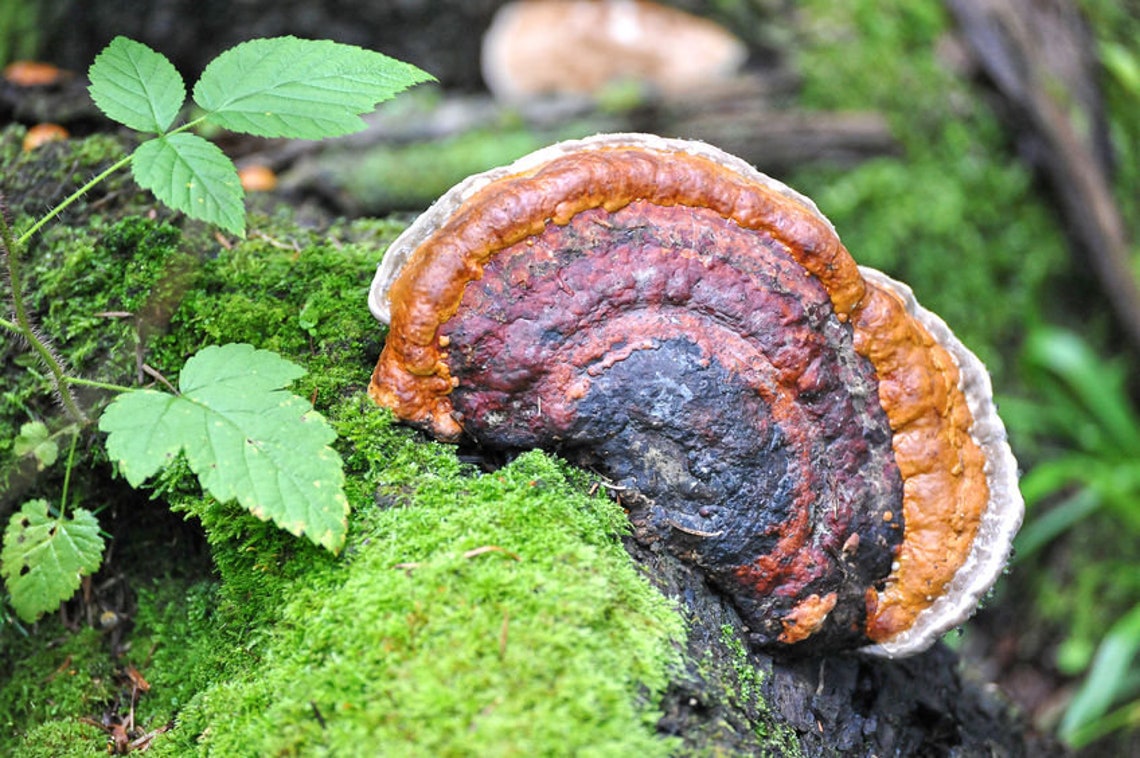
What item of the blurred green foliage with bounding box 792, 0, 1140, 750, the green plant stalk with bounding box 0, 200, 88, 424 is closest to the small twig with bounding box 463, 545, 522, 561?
the green plant stalk with bounding box 0, 200, 88, 424

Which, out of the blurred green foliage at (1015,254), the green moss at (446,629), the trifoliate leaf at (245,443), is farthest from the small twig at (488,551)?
the blurred green foliage at (1015,254)

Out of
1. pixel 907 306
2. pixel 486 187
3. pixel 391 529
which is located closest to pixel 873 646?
pixel 907 306

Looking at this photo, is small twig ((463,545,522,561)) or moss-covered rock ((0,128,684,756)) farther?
small twig ((463,545,522,561))

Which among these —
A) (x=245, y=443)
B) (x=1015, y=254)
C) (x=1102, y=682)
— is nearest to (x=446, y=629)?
(x=245, y=443)

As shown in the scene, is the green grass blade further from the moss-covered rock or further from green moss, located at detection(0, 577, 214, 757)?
green moss, located at detection(0, 577, 214, 757)

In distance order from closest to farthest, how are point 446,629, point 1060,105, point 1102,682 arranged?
1. point 446,629
2. point 1102,682
3. point 1060,105

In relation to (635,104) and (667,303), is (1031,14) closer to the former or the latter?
(635,104)

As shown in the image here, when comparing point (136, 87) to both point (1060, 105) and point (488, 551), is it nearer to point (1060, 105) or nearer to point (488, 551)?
point (488, 551)

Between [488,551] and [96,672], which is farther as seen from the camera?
[96,672]
